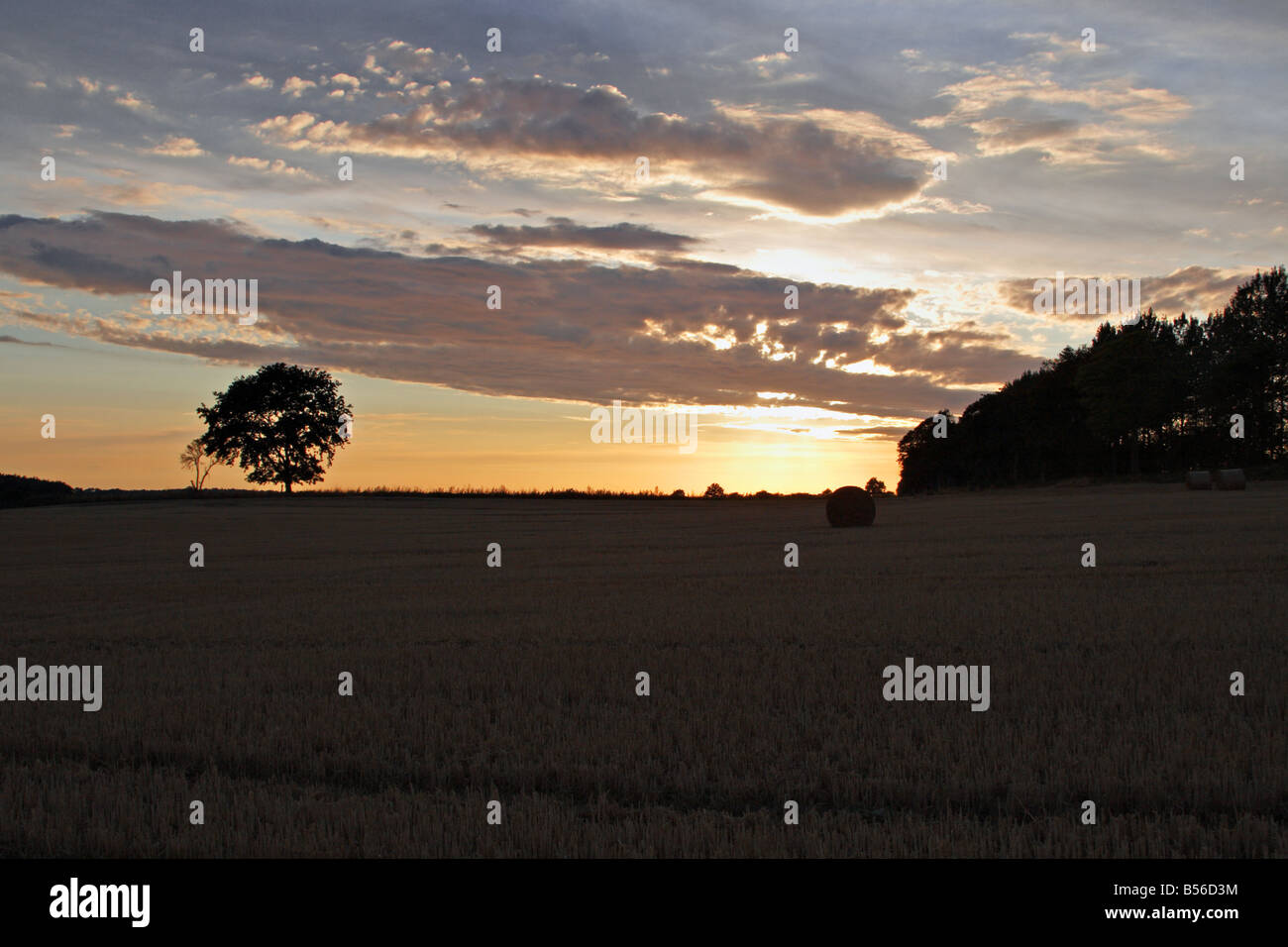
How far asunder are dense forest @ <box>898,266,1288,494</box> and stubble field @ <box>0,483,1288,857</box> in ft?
236

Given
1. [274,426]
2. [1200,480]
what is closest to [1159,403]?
[1200,480]

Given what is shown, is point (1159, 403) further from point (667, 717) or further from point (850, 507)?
point (667, 717)

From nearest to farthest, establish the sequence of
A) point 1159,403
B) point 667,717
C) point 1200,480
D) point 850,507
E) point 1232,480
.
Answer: point 667,717, point 850,507, point 1232,480, point 1200,480, point 1159,403

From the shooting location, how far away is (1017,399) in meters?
124

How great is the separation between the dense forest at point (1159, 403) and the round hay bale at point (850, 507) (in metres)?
46.9

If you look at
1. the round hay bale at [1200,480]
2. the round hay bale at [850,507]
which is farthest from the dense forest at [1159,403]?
the round hay bale at [850,507]

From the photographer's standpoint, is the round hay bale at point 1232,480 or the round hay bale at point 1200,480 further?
the round hay bale at point 1200,480

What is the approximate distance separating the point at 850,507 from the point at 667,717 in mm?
36819

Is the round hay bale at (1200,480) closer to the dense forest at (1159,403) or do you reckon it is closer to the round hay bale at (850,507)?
the dense forest at (1159,403)

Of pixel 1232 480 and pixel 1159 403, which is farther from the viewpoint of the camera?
pixel 1159 403

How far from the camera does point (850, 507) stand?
45500 millimetres

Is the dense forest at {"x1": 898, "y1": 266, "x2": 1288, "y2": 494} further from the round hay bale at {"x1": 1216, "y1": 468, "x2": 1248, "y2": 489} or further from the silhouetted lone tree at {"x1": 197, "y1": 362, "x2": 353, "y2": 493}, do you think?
the silhouetted lone tree at {"x1": 197, "y1": 362, "x2": 353, "y2": 493}

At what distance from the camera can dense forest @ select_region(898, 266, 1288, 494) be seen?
88.8 m

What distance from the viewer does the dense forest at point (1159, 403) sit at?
88750 millimetres
